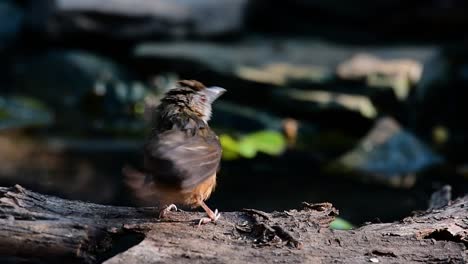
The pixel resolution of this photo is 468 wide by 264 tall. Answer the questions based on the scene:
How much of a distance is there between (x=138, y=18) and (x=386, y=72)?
294cm

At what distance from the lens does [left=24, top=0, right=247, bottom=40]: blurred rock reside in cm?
904

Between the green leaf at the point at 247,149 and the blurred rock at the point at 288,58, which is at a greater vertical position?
the blurred rock at the point at 288,58

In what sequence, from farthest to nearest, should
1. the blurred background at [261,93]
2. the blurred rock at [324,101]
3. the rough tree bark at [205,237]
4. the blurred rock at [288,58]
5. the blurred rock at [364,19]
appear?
the blurred rock at [364,19] → the blurred rock at [288,58] → the blurred rock at [324,101] → the blurred background at [261,93] → the rough tree bark at [205,237]

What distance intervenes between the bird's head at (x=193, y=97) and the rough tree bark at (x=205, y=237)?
1.55ft

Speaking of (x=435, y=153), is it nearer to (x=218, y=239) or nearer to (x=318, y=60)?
(x=318, y=60)

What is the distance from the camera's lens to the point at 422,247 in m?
2.94

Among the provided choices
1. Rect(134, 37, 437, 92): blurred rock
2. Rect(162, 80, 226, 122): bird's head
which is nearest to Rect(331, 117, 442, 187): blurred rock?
Rect(134, 37, 437, 92): blurred rock

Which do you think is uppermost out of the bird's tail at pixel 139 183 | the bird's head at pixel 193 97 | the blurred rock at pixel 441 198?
the bird's head at pixel 193 97

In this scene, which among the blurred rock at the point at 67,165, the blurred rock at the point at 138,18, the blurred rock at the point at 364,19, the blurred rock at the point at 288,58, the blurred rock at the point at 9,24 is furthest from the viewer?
the blurred rock at the point at 9,24

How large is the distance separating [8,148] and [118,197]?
1650 mm

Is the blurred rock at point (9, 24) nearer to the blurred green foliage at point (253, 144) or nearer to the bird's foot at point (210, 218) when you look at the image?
the blurred green foliage at point (253, 144)

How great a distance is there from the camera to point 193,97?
3428 mm

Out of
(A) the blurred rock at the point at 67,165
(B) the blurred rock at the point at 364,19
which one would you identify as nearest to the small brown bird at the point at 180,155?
(A) the blurred rock at the point at 67,165

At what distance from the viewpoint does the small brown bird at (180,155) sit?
2.89 m
